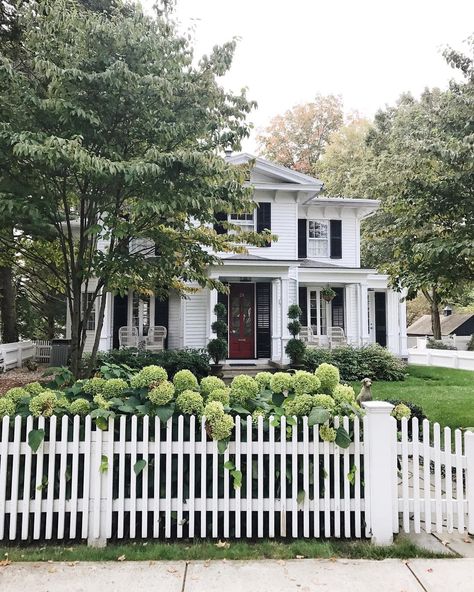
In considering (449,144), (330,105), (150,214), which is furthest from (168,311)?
(330,105)

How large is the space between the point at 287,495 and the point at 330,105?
1418 inches

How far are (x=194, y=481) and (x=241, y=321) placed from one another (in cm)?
1200

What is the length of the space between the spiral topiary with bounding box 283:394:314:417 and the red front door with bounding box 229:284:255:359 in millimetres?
11567

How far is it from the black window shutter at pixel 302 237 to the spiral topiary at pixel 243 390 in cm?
1397

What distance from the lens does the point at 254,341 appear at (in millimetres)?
15430

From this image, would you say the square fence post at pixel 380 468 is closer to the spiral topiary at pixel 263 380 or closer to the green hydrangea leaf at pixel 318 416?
the green hydrangea leaf at pixel 318 416

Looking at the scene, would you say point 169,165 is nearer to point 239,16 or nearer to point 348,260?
point 239,16

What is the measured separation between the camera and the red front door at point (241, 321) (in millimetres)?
15320

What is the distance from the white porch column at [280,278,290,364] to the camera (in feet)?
46.3

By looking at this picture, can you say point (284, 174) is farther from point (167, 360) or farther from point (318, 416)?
point (318, 416)

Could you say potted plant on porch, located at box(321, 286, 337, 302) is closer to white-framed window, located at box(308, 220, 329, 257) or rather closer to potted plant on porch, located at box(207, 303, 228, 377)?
white-framed window, located at box(308, 220, 329, 257)

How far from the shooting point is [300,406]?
3639 millimetres

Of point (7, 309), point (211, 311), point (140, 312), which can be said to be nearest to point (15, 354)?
point (7, 309)

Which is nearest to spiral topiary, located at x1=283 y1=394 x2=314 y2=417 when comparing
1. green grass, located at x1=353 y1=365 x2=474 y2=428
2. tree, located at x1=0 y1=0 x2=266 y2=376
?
tree, located at x1=0 y1=0 x2=266 y2=376
